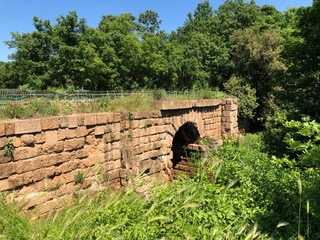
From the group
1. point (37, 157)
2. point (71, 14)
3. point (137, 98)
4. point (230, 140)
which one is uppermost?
point (71, 14)

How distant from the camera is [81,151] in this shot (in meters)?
6.94

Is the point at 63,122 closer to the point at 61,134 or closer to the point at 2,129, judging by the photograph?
the point at 61,134

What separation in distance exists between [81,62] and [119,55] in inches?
120

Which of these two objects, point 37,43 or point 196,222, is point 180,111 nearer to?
point 196,222

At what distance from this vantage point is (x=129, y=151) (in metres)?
8.21

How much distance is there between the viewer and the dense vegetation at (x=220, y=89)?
4156 millimetres

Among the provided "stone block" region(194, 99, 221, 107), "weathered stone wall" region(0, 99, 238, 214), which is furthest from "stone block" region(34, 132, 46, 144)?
"stone block" region(194, 99, 221, 107)

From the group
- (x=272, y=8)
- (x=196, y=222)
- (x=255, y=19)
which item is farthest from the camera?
(x=272, y=8)

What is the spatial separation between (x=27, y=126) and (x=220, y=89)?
23.2 metres

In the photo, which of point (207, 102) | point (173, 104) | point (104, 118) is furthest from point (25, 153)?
point (207, 102)

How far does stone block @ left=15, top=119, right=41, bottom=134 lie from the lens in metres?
5.69

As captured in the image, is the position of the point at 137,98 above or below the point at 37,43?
below

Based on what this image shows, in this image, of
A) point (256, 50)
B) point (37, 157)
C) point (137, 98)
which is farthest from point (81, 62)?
point (37, 157)

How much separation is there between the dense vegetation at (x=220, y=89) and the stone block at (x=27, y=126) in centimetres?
44
